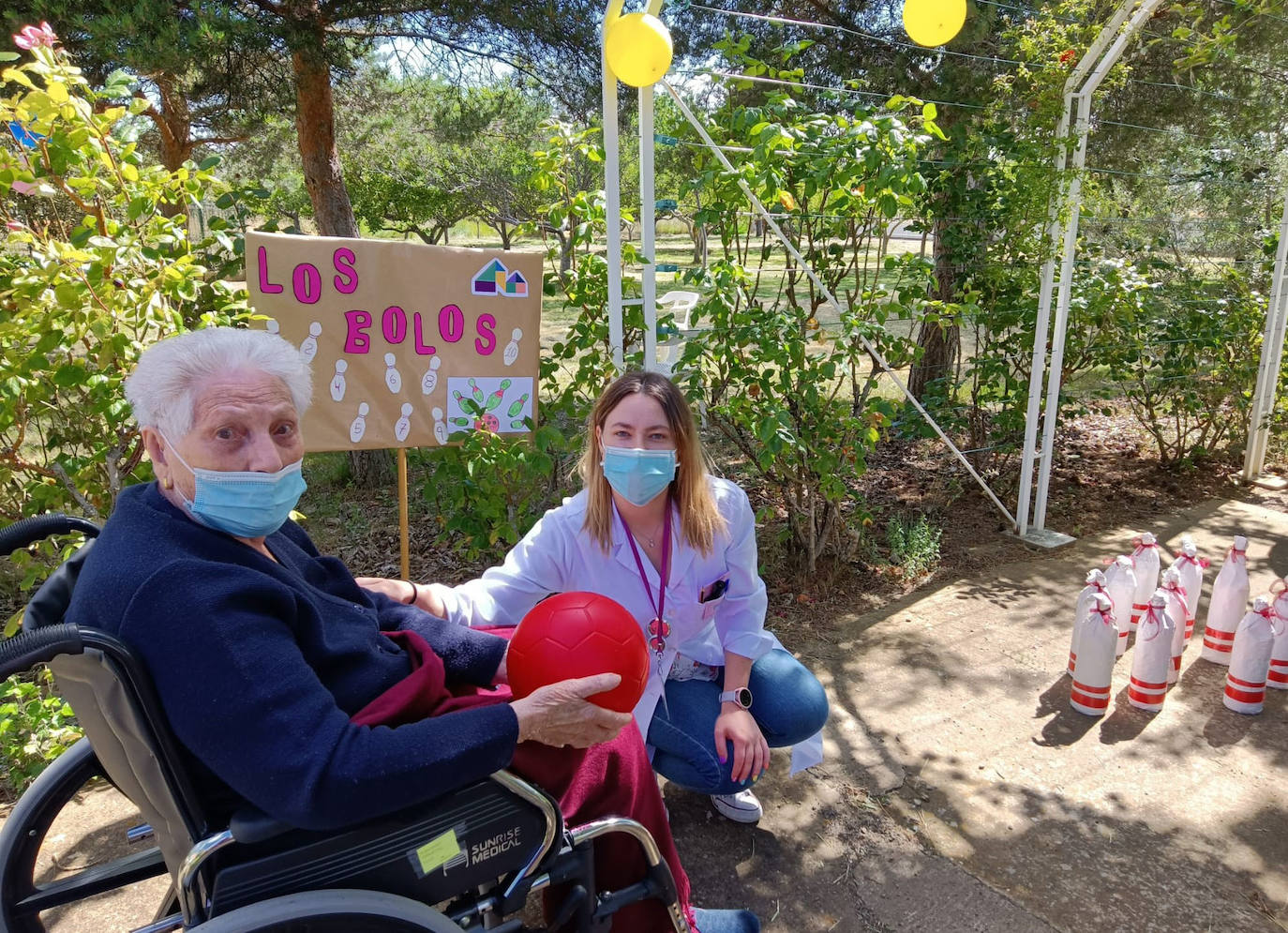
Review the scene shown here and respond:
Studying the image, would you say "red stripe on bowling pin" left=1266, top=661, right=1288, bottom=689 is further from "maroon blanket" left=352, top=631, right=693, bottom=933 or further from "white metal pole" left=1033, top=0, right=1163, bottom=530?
"maroon blanket" left=352, top=631, right=693, bottom=933

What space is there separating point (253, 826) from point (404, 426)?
1.84 m

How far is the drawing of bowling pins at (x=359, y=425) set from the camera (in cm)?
288

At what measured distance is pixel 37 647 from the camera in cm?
112

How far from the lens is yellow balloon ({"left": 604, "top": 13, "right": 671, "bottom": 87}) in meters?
2.81

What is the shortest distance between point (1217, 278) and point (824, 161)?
4066 mm

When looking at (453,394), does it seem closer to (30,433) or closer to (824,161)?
(824,161)

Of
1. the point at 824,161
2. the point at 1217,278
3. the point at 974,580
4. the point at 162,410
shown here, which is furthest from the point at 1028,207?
the point at 162,410

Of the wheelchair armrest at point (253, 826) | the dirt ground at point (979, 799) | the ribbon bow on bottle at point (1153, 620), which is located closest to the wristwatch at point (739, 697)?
the dirt ground at point (979, 799)

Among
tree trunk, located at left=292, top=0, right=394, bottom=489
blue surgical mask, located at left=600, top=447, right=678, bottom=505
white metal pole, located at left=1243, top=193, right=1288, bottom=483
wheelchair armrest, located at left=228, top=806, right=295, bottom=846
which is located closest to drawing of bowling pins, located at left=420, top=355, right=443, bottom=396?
blue surgical mask, located at left=600, top=447, right=678, bottom=505

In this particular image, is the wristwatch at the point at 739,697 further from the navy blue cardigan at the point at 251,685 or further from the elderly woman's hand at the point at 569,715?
the navy blue cardigan at the point at 251,685

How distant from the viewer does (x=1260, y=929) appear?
2.08 m

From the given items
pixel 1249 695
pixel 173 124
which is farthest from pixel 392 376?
pixel 173 124

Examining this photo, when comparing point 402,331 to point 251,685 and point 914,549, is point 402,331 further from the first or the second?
point 914,549

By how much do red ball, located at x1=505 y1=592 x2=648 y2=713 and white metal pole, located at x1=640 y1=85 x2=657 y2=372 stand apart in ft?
5.72
